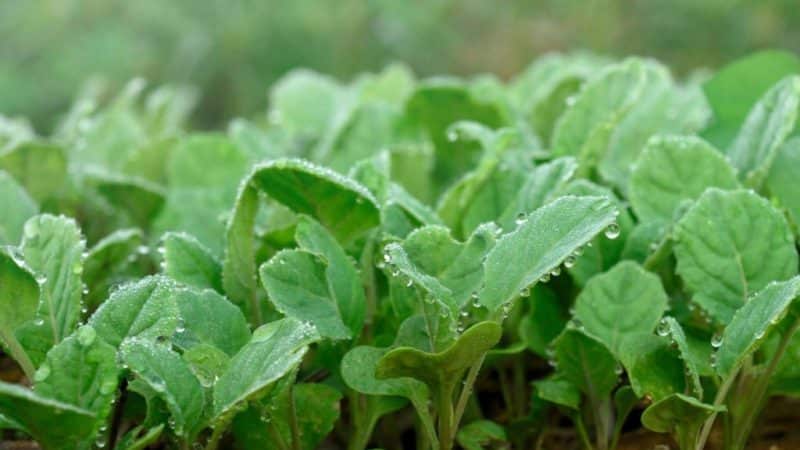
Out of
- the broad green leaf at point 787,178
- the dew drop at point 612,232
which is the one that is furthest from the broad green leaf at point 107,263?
the broad green leaf at point 787,178

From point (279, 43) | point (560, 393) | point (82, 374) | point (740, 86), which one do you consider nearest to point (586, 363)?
point (560, 393)

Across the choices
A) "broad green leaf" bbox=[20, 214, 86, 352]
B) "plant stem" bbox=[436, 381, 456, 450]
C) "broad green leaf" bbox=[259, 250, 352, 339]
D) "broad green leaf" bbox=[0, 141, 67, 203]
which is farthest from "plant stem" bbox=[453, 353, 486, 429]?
"broad green leaf" bbox=[0, 141, 67, 203]

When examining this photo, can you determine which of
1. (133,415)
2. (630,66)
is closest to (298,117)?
(630,66)

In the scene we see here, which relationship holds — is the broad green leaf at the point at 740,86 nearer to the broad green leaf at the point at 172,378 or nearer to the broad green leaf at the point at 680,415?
the broad green leaf at the point at 680,415

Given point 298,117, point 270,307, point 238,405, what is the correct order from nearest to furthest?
point 238,405 → point 270,307 → point 298,117

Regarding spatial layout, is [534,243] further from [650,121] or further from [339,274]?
[650,121]

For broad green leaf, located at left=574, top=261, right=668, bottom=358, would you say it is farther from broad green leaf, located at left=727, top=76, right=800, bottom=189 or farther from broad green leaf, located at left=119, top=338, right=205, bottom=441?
broad green leaf, located at left=119, top=338, right=205, bottom=441

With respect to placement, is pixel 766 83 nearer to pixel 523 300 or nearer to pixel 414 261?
pixel 523 300
